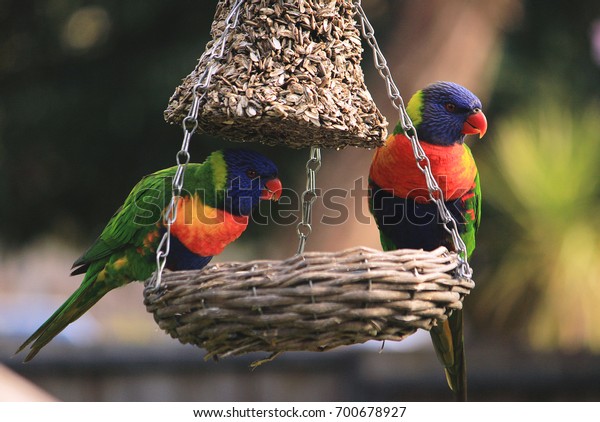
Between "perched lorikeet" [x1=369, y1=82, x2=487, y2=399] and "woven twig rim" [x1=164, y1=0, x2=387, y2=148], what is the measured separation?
0.57 m

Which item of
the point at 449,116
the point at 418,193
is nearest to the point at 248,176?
the point at 418,193

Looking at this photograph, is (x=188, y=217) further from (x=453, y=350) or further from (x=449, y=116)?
(x=453, y=350)

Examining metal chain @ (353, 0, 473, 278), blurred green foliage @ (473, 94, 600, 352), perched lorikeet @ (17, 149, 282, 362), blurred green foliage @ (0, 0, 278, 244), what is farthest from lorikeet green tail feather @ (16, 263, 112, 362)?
blurred green foliage @ (473, 94, 600, 352)

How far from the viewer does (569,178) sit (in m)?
7.48

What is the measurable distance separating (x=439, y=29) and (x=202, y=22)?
97.7 inches

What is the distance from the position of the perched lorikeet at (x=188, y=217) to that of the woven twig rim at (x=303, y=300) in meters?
0.73

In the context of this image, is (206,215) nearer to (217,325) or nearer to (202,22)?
(217,325)

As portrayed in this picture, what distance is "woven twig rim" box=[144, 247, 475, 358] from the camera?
6.89 ft

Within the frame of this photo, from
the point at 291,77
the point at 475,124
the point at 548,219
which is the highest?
the point at 291,77

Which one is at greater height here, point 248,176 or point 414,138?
point 414,138

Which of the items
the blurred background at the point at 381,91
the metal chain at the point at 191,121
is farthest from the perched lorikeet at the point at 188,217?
the blurred background at the point at 381,91

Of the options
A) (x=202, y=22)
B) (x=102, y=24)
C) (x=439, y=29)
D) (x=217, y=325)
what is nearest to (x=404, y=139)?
(x=217, y=325)

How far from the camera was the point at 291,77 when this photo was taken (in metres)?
2.43

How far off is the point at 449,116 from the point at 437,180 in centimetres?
29
